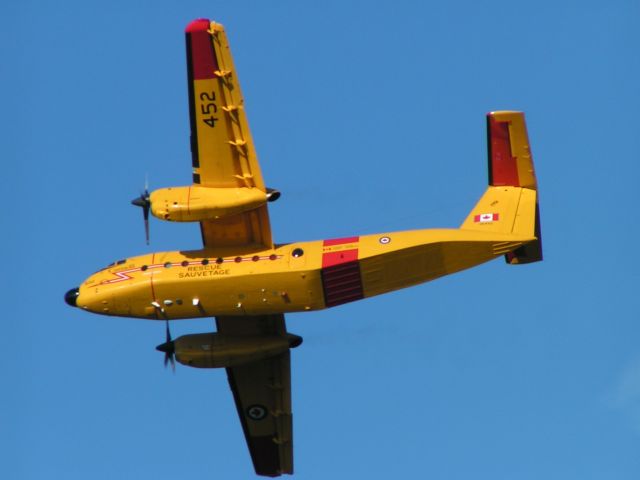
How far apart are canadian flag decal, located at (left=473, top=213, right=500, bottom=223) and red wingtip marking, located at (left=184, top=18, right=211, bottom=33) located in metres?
8.32

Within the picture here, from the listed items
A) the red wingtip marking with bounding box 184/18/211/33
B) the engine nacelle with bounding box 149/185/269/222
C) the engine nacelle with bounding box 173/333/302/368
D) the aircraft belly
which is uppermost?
the red wingtip marking with bounding box 184/18/211/33

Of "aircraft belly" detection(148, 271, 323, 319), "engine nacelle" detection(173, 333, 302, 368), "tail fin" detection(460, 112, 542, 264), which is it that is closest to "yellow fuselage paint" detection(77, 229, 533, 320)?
"aircraft belly" detection(148, 271, 323, 319)

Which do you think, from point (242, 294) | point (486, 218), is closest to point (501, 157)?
point (486, 218)

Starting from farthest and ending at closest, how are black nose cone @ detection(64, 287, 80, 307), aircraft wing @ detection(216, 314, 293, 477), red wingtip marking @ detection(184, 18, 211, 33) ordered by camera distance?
1. aircraft wing @ detection(216, 314, 293, 477)
2. black nose cone @ detection(64, 287, 80, 307)
3. red wingtip marking @ detection(184, 18, 211, 33)

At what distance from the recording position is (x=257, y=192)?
1417 inches

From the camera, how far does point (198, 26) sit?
35438 millimetres

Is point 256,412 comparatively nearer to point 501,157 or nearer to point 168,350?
point 168,350

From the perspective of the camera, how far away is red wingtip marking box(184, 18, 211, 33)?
35.4 m

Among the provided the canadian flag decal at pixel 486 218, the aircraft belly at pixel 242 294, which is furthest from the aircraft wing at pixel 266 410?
the canadian flag decal at pixel 486 218

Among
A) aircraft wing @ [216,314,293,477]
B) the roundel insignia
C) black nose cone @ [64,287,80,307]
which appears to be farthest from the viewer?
the roundel insignia

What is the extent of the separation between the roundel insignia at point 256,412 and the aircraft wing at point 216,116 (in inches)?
308

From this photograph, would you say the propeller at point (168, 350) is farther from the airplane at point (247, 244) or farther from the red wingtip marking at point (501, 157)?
the red wingtip marking at point (501, 157)

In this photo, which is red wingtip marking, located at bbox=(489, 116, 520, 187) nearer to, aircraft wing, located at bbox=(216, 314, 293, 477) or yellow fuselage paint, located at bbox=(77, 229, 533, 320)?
yellow fuselage paint, located at bbox=(77, 229, 533, 320)

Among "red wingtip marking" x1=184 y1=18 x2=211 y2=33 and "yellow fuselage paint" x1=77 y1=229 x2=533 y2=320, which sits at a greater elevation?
"red wingtip marking" x1=184 y1=18 x2=211 y2=33
